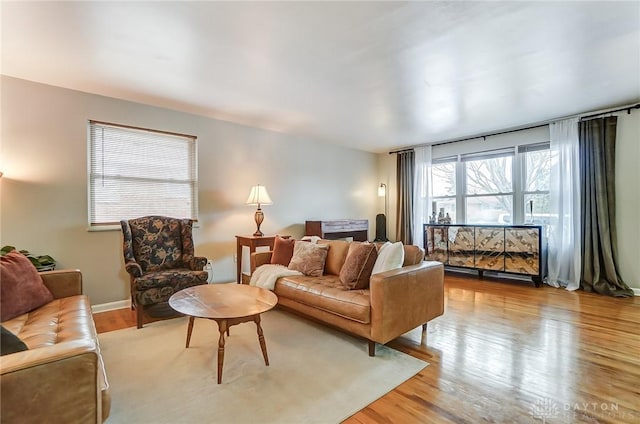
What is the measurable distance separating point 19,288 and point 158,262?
1406 millimetres

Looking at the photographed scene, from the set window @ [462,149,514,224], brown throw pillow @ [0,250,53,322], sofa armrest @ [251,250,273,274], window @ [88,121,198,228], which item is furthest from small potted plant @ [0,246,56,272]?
window @ [462,149,514,224]

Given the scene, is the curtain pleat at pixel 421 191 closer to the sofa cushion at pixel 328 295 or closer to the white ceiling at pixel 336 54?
the white ceiling at pixel 336 54

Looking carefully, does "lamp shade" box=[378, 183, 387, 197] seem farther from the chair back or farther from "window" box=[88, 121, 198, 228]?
the chair back

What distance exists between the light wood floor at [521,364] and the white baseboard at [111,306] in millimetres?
166

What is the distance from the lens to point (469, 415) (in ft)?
5.49

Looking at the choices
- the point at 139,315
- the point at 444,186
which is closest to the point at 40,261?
the point at 139,315

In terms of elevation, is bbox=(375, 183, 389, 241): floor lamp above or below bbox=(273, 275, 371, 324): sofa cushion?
above

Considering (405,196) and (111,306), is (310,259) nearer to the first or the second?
(111,306)

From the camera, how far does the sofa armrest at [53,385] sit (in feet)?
3.34

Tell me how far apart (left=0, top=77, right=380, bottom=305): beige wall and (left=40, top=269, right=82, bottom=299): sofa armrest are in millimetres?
1098

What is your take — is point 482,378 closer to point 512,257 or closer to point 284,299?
point 284,299

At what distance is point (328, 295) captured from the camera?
2.62 m

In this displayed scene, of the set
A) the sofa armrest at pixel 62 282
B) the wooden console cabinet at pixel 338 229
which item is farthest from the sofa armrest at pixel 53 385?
the wooden console cabinet at pixel 338 229

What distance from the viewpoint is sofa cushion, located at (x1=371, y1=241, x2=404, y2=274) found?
8.52ft
